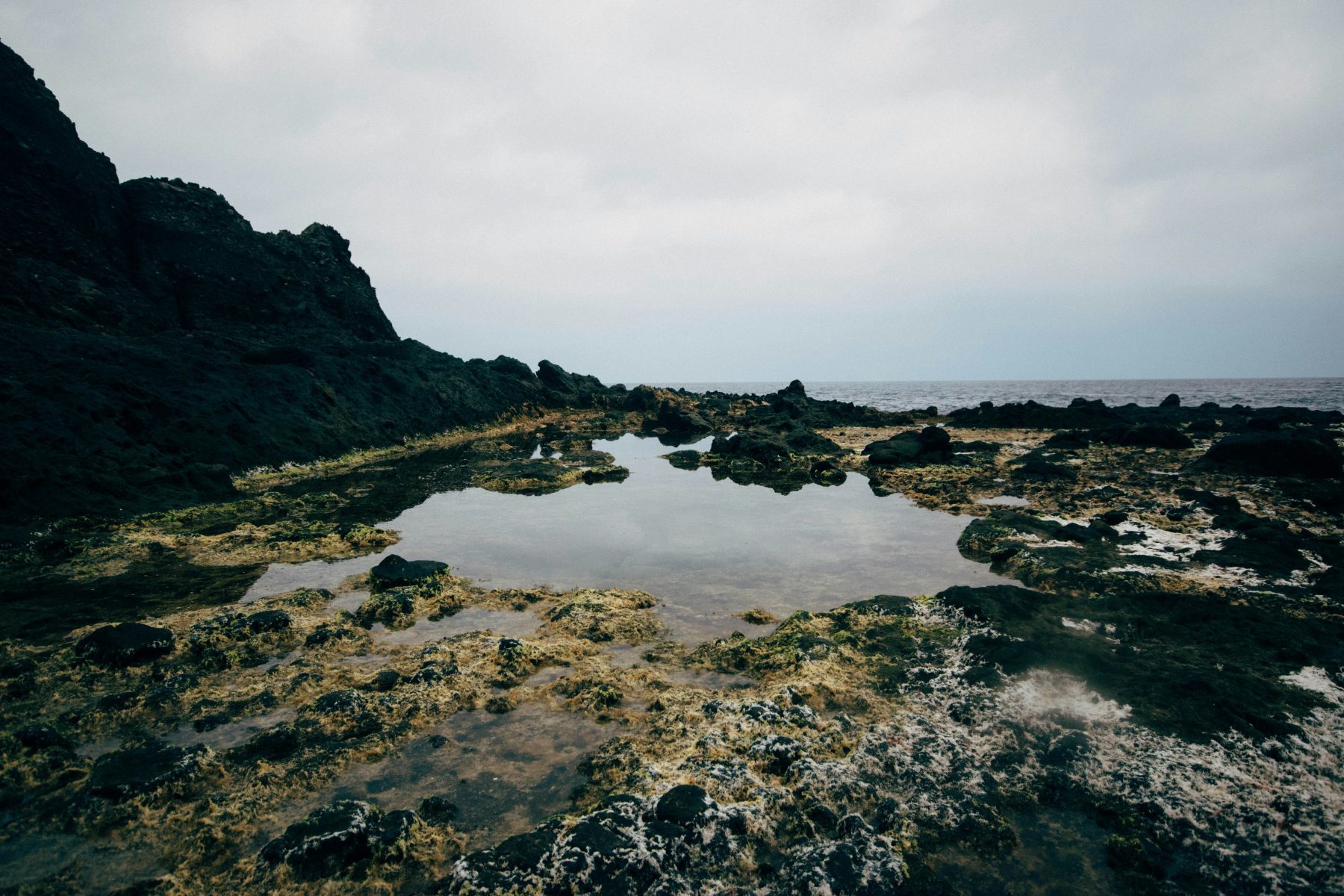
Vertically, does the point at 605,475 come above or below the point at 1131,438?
below

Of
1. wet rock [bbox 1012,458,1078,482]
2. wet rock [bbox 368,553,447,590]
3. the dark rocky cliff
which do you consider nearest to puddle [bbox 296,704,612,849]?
wet rock [bbox 368,553,447,590]

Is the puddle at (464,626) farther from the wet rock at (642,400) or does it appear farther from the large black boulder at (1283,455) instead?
the wet rock at (642,400)

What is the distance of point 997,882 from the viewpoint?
292 centimetres

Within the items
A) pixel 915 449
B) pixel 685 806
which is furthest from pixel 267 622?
pixel 915 449

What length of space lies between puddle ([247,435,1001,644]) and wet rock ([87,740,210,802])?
3.76 meters

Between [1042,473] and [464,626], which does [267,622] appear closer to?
[464,626]

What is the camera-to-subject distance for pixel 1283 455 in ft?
47.1

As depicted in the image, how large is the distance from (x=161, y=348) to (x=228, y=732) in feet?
60.4

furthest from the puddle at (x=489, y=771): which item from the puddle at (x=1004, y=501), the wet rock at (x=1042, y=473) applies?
the wet rock at (x=1042, y=473)

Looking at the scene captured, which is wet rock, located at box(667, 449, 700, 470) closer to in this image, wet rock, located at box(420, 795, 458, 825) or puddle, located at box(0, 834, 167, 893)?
wet rock, located at box(420, 795, 458, 825)

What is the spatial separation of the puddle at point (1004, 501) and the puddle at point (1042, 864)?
10.1 meters

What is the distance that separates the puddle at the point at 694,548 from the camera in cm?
744

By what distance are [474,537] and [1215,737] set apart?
9.71 meters

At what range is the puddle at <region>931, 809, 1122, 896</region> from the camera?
9.46ft
